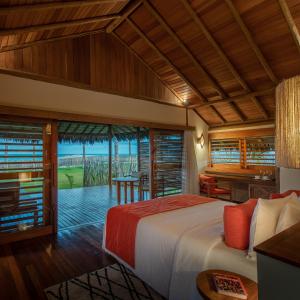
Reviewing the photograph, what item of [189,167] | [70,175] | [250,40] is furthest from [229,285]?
[70,175]

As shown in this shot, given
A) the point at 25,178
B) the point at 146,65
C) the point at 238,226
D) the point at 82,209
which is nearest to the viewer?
the point at 238,226

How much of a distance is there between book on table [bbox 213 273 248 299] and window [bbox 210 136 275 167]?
449cm

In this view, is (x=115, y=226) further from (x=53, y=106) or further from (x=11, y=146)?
(x=53, y=106)

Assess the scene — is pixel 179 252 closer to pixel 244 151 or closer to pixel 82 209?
pixel 82 209

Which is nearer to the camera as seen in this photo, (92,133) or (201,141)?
(201,141)

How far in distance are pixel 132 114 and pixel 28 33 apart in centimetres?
229

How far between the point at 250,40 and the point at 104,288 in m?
3.97

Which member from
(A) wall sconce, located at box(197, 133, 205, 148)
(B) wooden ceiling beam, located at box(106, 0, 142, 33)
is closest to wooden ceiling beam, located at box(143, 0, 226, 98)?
(B) wooden ceiling beam, located at box(106, 0, 142, 33)

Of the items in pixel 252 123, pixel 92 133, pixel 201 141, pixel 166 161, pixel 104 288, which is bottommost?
pixel 104 288

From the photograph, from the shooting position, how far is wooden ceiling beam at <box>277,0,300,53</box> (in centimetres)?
299

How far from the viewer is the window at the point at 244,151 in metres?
5.34

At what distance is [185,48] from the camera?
4.23 metres

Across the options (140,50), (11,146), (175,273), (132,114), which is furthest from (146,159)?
(175,273)

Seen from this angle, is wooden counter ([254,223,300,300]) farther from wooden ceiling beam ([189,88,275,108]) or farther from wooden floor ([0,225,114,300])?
wooden ceiling beam ([189,88,275,108])
